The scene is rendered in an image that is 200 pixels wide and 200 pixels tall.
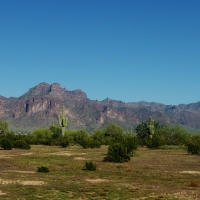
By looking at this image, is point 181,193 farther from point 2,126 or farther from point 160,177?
point 2,126

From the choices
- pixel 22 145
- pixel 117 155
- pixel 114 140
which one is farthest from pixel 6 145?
pixel 114 140

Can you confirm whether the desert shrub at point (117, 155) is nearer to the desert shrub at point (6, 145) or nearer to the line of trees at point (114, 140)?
the line of trees at point (114, 140)

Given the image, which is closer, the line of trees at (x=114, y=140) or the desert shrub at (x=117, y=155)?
the desert shrub at (x=117, y=155)

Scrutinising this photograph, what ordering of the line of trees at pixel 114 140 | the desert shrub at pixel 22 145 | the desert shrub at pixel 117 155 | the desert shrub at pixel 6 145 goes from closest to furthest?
the desert shrub at pixel 117 155 → the line of trees at pixel 114 140 → the desert shrub at pixel 6 145 → the desert shrub at pixel 22 145

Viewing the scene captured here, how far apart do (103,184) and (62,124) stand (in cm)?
5561

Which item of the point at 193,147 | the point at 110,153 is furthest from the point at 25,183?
the point at 193,147

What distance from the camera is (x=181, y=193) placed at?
16.8 m

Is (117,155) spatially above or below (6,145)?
below

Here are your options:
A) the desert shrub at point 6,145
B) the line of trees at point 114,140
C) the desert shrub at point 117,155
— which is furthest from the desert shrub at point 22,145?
the desert shrub at point 117,155

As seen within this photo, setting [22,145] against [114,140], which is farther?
[114,140]

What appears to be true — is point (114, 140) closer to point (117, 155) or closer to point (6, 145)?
point (6, 145)

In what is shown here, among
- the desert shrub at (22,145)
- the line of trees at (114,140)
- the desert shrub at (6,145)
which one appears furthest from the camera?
the desert shrub at (22,145)

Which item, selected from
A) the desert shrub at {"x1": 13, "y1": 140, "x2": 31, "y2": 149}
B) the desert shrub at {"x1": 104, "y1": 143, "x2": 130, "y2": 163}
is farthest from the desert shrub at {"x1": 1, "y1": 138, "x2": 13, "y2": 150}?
the desert shrub at {"x1": 104, "y1": 143, "x2": 130, "y2": 163}

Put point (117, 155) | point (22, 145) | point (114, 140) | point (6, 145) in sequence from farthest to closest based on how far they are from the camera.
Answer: point (114, 140) < point (22, 145) < point (6, 145) < point (117, 155)
